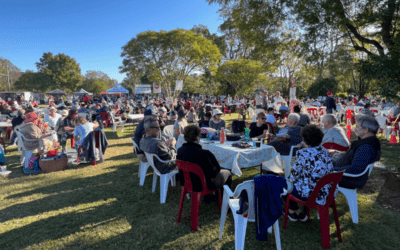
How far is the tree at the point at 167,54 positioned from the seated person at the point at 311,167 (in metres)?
21.6

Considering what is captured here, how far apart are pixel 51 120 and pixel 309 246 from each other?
854 centimetres

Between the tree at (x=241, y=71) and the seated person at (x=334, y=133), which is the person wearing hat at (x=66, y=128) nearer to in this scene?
the seated person at (x=334, y=133)

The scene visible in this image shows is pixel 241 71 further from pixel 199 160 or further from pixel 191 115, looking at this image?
pixel 199 160

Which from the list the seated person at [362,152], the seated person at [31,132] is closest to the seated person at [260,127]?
the seated person at [362,152]

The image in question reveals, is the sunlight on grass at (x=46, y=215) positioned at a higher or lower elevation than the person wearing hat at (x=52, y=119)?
lower

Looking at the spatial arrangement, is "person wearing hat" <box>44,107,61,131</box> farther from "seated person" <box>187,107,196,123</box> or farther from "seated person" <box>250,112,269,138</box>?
"seated person" <box>250,112,269,138</box>

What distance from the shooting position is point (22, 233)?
311cm

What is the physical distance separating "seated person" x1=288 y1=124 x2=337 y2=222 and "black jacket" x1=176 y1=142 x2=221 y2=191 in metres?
1.06

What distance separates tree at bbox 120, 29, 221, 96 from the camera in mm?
23062

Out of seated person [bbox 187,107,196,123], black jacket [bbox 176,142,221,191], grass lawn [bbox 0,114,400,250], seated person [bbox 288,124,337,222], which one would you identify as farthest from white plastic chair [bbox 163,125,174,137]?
seated person [bbox 187,107,196,123]

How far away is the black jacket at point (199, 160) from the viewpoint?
295cm

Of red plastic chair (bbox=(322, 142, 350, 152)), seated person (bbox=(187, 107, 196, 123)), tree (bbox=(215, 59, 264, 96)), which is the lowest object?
red plastic chair (bbox=(322, 142, 350, 152))

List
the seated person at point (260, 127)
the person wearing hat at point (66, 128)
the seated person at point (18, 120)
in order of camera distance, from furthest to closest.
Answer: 1. the seated person at point (18, 120)
2. the person wearing hat at point (66, 128)
3. the seated person at point (260, 127)

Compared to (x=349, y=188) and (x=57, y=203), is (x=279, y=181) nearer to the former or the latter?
(x=349, y=188)
